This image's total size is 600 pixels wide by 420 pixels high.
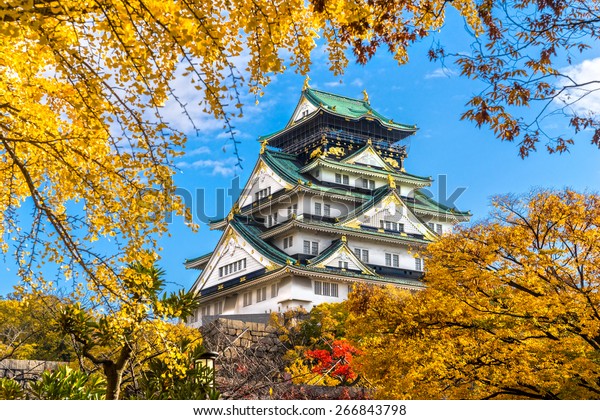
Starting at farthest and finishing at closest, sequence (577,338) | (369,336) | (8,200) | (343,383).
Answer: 1. (343,383)
2. (369,336)
3. (577,338)
4. (8,200)

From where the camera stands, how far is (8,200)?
667 cm

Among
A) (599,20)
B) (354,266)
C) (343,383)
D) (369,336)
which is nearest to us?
(599,20)

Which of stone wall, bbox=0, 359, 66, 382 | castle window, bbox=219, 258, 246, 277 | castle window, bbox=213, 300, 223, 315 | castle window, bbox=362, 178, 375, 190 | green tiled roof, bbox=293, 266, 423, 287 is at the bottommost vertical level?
stone wall, bbox=0, 359, 66, 382

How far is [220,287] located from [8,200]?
1061 inches

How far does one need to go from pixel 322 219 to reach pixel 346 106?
9.02m

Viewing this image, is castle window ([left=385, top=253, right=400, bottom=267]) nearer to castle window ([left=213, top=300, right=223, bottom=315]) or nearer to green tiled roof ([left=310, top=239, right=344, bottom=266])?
green tiled roof ([left=310, top=239, right=344, bottom=266])

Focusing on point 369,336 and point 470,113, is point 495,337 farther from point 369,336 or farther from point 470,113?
point 470,113

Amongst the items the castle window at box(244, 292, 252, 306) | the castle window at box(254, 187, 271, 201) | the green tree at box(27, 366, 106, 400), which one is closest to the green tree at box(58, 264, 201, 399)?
the green tree at box(27, 366, 106, 400)

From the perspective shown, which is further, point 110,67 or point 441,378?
point 441,378

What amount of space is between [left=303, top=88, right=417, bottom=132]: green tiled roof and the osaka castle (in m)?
0.09

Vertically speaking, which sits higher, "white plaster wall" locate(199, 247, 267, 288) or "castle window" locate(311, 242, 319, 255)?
"castle window" locate(311, 242, 319, 255)

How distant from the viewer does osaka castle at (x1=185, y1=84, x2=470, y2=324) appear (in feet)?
102

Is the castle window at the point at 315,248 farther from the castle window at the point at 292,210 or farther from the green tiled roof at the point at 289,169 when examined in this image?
the green tiled roof at the point at 289,169

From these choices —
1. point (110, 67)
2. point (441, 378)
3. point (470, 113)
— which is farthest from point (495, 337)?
point (110, 67)
